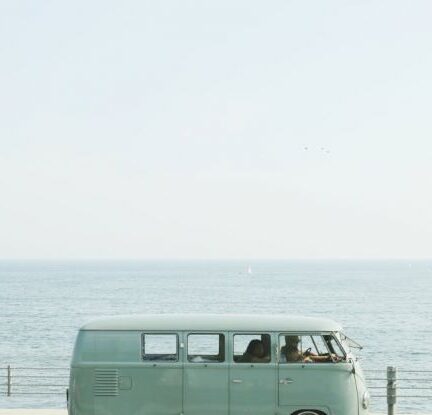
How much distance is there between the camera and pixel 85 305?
114 m

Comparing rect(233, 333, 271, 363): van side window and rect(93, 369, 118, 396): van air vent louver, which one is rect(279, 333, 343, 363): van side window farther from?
rect(93, 369, 118, 396): van air vent louver

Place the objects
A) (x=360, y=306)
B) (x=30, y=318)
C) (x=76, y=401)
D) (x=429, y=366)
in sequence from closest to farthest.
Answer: (x=76, y=401) < (x=429, y=366) < (x=30, y=318) < (x=360, y=306)

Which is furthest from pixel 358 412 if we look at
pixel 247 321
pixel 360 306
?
pixel 360 306

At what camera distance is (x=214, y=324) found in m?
15.5

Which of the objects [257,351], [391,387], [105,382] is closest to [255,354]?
[257,351]

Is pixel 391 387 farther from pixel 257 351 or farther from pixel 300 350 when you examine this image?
pixel 257 351

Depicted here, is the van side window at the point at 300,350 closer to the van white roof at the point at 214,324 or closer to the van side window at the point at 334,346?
the van side window at the point at 334,346

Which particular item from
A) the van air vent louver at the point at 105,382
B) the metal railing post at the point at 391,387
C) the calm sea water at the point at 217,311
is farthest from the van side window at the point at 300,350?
the calm sea water at the point at 217,311

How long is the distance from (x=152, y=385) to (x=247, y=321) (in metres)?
1.98

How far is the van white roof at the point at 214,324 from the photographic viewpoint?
606 inches

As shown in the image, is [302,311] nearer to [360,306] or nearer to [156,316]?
[360,306]

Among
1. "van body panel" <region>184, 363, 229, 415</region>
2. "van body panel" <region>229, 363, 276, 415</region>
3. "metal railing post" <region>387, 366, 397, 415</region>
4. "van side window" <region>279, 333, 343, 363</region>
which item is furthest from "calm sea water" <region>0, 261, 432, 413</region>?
"van body panel" <region>184, 363, 229, 415</region>

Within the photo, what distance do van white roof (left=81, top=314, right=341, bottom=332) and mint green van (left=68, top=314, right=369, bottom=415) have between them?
0.06 feet

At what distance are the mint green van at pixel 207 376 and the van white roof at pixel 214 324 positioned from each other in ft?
0.06
